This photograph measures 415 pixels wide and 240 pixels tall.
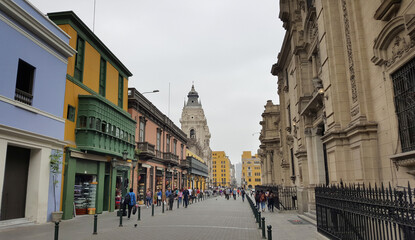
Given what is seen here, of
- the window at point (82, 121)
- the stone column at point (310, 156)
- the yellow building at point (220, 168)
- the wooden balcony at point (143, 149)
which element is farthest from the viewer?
the yellow building at point (220, 168)

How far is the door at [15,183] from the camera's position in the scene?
14297 mm

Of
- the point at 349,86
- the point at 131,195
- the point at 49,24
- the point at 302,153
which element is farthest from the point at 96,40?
the point at 349,86

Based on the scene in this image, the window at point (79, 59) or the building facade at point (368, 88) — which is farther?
the window at point (79, 59)

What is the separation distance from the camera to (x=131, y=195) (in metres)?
18.4

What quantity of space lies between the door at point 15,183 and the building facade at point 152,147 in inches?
541

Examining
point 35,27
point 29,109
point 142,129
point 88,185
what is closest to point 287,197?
point 88,185

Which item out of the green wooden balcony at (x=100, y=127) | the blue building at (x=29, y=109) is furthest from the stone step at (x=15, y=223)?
the green wooden balcony at (x=100, y=127)

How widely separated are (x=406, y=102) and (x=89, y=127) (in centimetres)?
1699

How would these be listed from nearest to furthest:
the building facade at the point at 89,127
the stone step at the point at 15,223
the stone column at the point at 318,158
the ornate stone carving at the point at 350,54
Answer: the ornate stone carving at the point at 350,54 → the stone step at the point at 15,223 → the stone column at the point at 318,158 → the building facade at the point at 89,127

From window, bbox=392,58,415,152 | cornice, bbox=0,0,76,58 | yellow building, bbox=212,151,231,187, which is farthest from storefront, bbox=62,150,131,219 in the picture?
yellow building, bbox=212,151,231,187

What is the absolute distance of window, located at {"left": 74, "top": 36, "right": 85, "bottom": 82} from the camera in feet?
65.0

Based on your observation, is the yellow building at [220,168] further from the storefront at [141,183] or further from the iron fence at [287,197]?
the iron fence at [287,197]

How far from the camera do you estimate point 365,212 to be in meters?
5.98

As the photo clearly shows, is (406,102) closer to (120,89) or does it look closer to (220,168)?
(120,89)
